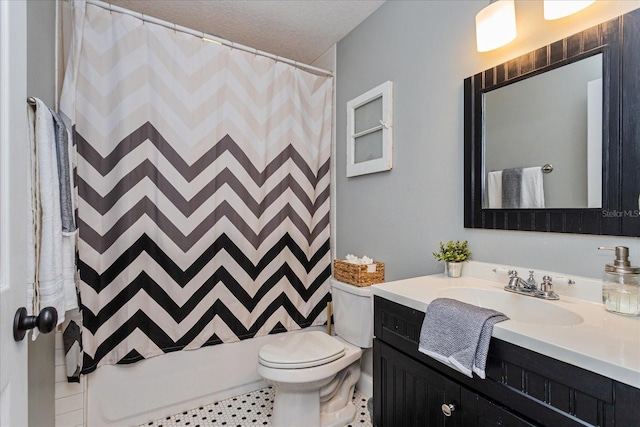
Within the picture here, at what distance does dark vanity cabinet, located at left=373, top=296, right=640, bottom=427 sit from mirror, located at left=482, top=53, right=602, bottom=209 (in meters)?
0.64

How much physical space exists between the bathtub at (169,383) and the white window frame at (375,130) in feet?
4.14

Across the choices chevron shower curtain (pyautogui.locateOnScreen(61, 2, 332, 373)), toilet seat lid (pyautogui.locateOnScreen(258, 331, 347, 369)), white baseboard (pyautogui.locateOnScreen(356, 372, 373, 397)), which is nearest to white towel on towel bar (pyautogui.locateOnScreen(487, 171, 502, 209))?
toilet seat lid (pyautogui.locateOnScreen(258, 331, 347, 369))

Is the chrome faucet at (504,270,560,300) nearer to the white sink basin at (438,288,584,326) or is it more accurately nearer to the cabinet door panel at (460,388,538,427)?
the white sink basin at (438,288,584,326)

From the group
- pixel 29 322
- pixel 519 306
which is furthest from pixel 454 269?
pixel 29 322

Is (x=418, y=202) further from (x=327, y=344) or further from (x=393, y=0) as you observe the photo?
(x=393, y=0)

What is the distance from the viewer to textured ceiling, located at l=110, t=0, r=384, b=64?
6.40 feet

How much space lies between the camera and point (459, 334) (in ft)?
3.10

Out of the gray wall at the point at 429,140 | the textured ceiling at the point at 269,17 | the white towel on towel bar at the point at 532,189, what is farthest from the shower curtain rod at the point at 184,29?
the white towel on towel bar at the point at 532,189

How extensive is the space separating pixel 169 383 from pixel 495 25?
2.40 metres

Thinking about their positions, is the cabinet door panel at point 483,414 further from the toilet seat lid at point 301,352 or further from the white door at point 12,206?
the white door at point 12,206

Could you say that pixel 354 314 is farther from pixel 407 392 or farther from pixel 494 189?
pixel 494 189

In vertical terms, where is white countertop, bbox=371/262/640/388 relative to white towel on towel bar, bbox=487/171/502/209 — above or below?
below

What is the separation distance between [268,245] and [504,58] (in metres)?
1.61

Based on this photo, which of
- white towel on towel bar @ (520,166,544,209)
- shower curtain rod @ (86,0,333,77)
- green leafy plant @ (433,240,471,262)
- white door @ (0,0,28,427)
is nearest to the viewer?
white door @ (0,0,28,427)
